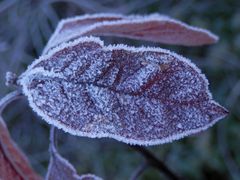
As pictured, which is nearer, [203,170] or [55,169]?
[55,169]

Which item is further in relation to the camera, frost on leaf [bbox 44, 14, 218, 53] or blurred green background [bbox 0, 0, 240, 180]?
blurred green background [bbox 0, 0, 240, 180]

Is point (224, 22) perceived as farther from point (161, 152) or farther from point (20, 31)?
point (20, 31)

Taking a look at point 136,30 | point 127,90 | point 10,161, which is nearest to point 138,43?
point 136,30

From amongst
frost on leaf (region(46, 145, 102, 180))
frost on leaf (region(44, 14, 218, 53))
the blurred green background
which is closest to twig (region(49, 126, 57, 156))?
frost on leaf (region(46, 145, 102, 180))

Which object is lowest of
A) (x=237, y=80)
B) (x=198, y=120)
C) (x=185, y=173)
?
(x=185, y=173)

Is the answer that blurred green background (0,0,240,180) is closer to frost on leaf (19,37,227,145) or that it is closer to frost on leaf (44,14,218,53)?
frost on leaf (44,14,218,53)

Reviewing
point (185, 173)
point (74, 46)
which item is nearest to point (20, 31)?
point (185, 173)

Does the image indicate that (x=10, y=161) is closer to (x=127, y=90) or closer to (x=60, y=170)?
(x=60, y=170)

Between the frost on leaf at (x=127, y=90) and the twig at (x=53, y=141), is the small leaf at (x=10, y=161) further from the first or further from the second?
the frost on leaf at (x=127, y=90)
